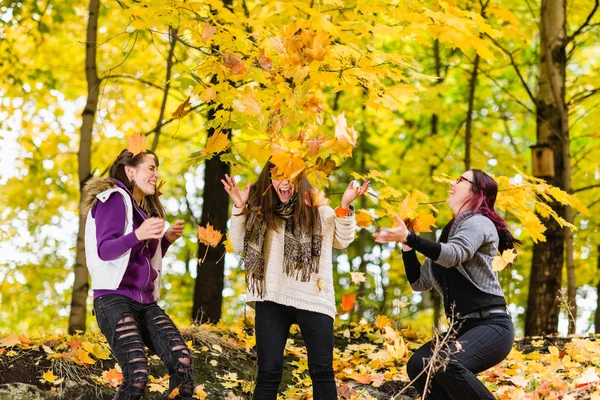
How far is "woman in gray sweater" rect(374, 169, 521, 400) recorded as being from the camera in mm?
3469

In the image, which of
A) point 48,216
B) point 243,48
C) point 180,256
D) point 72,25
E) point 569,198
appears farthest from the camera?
point 180,256

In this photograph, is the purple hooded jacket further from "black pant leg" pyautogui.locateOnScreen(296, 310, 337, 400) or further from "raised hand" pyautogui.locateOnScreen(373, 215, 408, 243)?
"raised hand" pyautogui.locateOnScreen(373, 215, 408, 243)

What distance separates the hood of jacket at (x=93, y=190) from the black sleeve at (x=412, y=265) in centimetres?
180

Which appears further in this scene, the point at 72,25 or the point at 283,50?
the point at 72,25

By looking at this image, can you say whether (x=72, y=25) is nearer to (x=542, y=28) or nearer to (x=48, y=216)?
(x=48, y=216)

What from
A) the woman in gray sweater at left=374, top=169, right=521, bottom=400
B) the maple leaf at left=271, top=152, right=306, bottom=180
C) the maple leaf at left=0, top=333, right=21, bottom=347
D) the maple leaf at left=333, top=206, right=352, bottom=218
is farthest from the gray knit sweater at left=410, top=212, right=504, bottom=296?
the maple leaf at left=0, top=333, right=21, bottom=347

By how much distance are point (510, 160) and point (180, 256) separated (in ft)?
33.3

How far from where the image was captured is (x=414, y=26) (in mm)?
4801

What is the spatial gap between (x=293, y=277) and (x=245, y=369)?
1708 mm

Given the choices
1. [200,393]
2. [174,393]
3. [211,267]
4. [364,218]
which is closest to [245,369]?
[200,393]

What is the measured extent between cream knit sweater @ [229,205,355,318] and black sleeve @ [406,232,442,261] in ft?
1.61

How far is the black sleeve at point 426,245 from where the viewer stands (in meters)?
3.41

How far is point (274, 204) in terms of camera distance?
389cm

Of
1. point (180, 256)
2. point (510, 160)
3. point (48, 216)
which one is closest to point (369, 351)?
point (510, 160)
